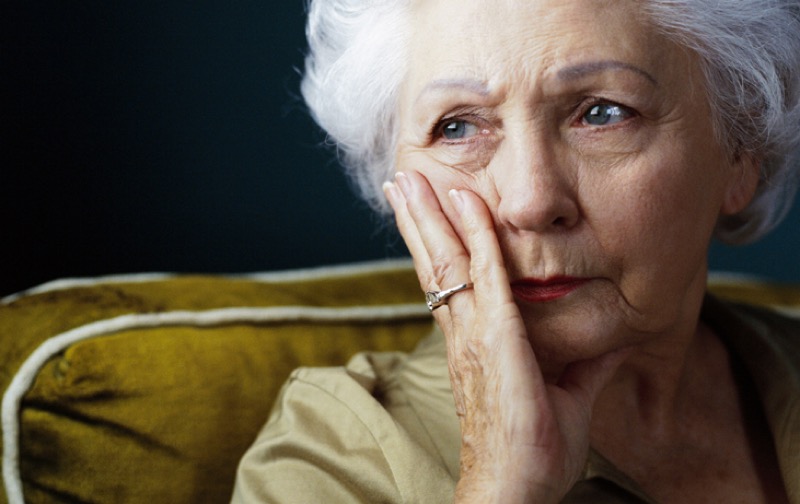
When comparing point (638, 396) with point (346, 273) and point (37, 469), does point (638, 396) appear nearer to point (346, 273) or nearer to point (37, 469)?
point (346, 273)

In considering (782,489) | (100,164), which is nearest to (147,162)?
(100,164)

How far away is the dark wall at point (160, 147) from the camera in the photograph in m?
2.05

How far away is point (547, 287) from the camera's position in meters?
1.41

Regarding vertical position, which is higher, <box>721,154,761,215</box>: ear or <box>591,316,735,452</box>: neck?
<box>721,154,761,215</box>: ear

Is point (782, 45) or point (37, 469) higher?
point (782, 45)

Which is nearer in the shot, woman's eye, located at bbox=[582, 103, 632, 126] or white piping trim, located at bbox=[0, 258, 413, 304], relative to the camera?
woman's eye, located at bbox=[582, 103, 632, 126]

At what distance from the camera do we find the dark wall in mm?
2049

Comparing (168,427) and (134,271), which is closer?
(168,427)

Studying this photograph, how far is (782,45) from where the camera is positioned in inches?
61.1

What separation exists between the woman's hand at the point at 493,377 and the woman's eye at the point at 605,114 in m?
0.23

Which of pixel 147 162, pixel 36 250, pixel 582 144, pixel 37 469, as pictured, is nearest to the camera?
pixel 582 144

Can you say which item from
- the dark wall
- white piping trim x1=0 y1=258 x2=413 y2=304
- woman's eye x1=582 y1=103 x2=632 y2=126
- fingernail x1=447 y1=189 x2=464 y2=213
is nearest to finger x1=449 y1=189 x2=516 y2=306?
fingernail x1=447 y1=189 x2=464 y2=213

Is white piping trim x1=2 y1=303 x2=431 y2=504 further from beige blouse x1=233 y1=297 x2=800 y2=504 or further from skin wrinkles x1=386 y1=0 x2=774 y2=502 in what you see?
skin wrinkles x1=386 y1=0 x2=774 y2=502

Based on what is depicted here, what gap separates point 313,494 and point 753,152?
1041mm
